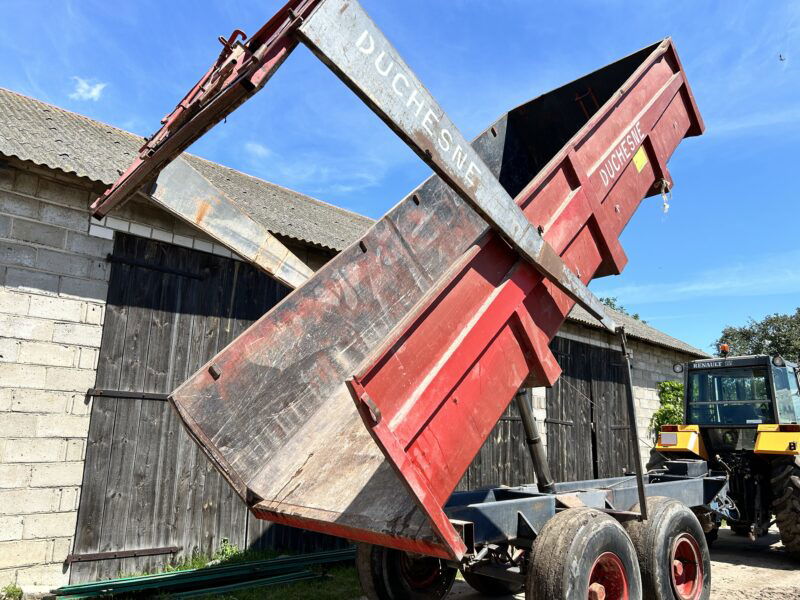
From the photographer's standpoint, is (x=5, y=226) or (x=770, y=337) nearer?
(x=5, y=226)

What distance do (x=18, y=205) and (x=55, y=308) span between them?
3.36 ft

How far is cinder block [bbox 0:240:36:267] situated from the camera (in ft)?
17.3

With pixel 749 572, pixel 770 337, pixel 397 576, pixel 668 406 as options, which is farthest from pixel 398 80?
pixel 770 337

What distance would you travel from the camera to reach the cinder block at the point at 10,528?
4.93 meters

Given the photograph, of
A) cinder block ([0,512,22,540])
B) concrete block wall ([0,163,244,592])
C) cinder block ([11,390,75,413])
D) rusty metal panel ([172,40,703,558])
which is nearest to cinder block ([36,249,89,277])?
concrete block wall ([0,163,244,592])

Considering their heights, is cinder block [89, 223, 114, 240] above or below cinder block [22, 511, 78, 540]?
above

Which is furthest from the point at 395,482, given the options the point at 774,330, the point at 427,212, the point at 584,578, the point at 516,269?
the point at 774,330

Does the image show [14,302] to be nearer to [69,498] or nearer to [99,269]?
[99,269]

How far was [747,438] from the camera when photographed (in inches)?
318

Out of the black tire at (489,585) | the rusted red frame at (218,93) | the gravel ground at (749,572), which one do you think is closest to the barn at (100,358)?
the rusted red frame at (218,93)

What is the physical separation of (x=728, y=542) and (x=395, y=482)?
7.63 metres

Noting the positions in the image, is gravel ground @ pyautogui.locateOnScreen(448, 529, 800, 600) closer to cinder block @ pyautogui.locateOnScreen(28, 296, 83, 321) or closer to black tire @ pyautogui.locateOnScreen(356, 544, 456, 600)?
black tire @ pyautogui.locateOnScreen(356, 544, 456, 600)

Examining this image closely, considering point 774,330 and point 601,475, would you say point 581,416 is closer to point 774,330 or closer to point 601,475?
point 601,475

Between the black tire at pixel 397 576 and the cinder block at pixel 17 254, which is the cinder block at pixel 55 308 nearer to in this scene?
the cinder block at pixel 17 254
